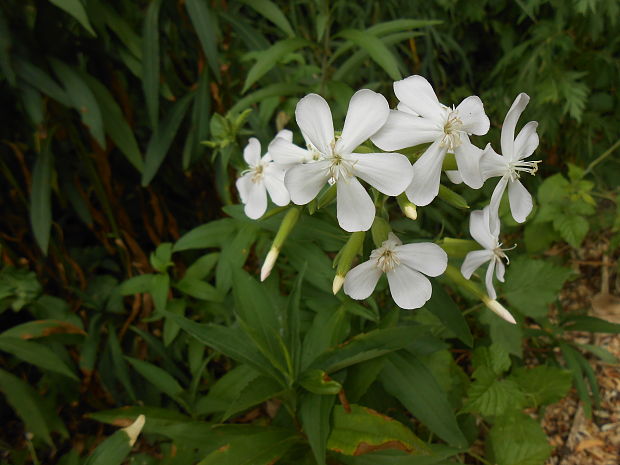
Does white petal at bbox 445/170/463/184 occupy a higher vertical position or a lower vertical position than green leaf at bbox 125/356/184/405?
higher

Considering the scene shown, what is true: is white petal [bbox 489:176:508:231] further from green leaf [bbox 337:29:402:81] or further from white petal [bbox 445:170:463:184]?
green leaf [bbox 337:29:402:81]

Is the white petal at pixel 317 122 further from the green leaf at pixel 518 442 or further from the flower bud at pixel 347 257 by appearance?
the green leaf at pixel 518 442

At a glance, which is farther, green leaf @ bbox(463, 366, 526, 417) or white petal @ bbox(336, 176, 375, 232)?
green leaf @ bbox(463, 366, 526, 417)

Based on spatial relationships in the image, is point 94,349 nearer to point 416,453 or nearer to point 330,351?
point 330,351

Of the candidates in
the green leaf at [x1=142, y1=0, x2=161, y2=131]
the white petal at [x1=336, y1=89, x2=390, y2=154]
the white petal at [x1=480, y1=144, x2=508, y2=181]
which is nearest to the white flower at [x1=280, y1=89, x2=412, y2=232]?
the white petal at [x1=336, y1=89, x2=390, y2=154]

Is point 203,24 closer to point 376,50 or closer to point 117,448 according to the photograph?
point 376,50

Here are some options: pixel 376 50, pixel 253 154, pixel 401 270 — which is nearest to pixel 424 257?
pixel 401 270

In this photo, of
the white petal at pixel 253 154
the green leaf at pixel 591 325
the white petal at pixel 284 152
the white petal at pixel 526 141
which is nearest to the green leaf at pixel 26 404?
the white petal at pixel 253 154
